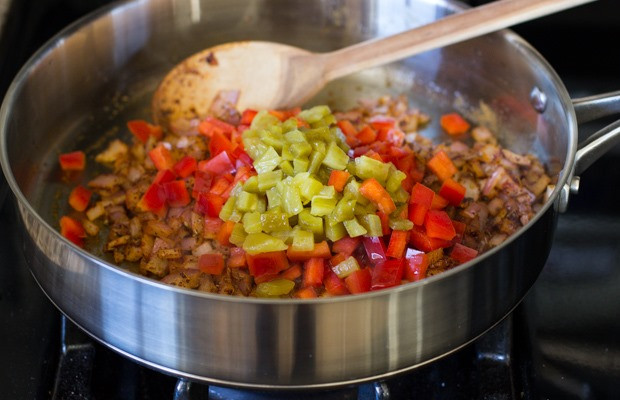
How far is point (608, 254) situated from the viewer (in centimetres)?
142

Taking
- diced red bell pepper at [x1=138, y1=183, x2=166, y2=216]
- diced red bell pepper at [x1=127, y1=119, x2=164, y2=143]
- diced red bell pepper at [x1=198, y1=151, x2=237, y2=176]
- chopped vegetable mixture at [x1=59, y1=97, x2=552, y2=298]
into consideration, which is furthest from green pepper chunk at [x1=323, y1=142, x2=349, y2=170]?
diced red bell pepper at [x1=127, y1=119, x2=164, y2=143]

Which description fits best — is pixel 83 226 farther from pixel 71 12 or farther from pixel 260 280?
pixel 71 12

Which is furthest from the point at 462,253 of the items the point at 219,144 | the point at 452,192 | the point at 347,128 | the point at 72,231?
the point at 72,231

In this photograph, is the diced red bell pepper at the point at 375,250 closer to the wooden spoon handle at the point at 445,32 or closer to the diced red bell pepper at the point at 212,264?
the diced red bell pepper at the point at 212,264

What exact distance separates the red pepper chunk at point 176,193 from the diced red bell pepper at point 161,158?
0.08 meters

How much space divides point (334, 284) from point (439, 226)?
20 cm

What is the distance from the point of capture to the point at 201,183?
141 centimetres

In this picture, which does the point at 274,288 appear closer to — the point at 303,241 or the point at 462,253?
the point at 303,241

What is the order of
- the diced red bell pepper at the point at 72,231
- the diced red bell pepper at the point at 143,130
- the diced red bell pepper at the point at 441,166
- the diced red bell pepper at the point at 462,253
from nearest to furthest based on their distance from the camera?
the diced red bell pepper at the point at 462,253 < the diced red bell pepper at the point at 72,231 < the diced red bell pepper at the point at 441,166 < the diced red bell pepper at the point at 143,130

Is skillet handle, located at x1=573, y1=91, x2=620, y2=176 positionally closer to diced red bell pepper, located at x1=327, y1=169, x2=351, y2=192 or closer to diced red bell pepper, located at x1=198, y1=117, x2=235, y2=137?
diced red bell pepper, located at x1=327, y1=169, x2=351, y2=192

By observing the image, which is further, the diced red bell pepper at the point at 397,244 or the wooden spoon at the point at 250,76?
the wooden spoon at the point at 250,76

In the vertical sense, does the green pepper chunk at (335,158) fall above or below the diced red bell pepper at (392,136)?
above

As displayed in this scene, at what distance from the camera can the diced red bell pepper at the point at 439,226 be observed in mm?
1242

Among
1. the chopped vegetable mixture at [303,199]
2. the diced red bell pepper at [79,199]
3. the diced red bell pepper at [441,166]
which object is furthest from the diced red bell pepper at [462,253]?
the diced red bell pepper at [79,199]
